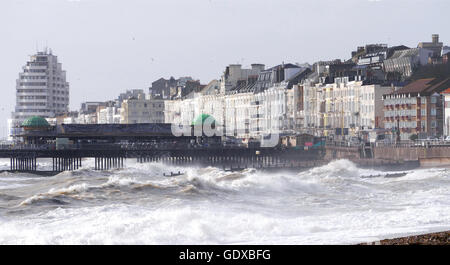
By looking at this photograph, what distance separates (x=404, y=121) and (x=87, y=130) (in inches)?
1594

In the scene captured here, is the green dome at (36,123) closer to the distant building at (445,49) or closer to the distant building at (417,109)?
the distant building at (417,109)

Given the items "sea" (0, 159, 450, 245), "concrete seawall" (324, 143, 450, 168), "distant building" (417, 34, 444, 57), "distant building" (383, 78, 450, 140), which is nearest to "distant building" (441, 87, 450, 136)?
"distant building" (383, 78, 450, 140)

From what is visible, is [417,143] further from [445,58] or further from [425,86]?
[445,58]

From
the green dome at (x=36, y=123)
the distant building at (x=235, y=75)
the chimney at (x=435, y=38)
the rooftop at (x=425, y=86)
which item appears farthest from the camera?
the distant building at (x=235, y=75)

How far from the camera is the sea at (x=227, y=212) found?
3738cm

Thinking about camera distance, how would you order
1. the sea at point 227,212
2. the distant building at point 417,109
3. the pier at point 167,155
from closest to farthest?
the sea at point 227,212 → the pier at point 167,155 → the distant building at point 417,109

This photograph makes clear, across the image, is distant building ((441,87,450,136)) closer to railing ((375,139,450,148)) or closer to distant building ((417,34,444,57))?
railing ((375,139,450,148))

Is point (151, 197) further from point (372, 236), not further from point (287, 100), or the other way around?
point (287, 100)

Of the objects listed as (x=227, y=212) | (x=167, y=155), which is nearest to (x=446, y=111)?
(x=167, y=155)

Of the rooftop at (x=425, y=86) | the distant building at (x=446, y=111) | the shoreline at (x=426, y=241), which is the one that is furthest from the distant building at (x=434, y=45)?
the shoreline at (x=426, y=241)

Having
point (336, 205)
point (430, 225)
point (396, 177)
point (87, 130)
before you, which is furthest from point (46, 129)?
point (430, 225)

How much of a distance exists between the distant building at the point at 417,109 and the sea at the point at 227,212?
50.0m
